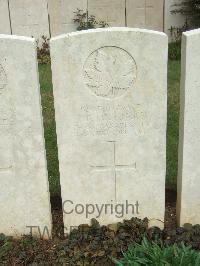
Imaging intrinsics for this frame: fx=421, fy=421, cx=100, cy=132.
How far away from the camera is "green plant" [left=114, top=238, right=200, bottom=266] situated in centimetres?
317

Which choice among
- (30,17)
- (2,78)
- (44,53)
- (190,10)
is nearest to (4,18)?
(30,17)

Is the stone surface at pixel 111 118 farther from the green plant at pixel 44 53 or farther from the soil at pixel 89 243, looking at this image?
the green plant at pixel 44 53

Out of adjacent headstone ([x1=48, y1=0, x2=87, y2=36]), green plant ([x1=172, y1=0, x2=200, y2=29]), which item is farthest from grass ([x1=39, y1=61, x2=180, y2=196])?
green plant ([x1=172, y1=0, x2=200, y2=29])

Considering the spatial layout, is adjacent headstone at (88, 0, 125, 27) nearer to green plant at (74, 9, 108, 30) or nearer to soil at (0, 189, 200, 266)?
green plant at (74, 9, 108, 30)

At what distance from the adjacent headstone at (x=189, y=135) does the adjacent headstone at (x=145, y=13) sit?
7.70 metres

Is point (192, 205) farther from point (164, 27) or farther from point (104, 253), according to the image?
point (164, 27)

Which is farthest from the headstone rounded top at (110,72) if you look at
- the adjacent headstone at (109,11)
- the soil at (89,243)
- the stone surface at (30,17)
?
the adjacent headstone at (109,11)

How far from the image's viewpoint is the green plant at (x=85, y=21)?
35.0 feet

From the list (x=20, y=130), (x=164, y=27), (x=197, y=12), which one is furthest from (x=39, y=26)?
(x=20, y=130)

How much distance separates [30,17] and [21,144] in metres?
7.52

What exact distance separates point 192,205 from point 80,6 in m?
7.93

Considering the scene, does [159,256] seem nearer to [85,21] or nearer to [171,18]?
[85,21]

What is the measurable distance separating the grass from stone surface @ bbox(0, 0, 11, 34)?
2.07 metres

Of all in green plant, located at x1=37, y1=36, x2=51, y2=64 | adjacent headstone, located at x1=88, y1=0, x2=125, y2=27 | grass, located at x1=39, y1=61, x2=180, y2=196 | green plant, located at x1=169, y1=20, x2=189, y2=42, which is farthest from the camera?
green plant, located at x1=169, y1=20, x2=189, y2=42
